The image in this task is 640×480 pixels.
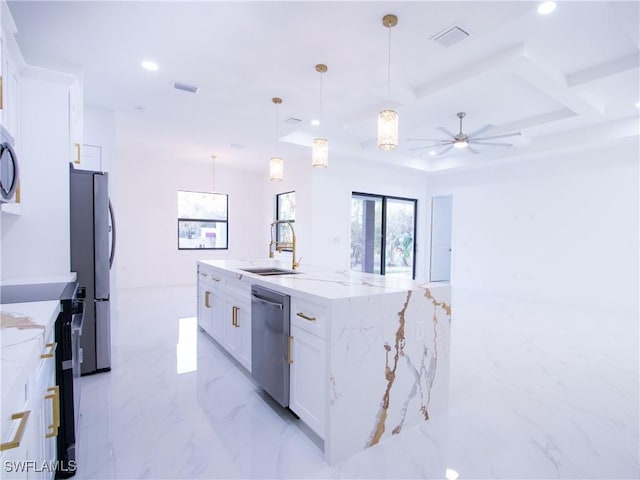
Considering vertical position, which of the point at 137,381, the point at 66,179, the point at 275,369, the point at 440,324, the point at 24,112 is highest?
the point at 24,112

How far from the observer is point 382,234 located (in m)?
7.41

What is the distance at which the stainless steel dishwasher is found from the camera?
2076 mm

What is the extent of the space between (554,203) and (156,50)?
631 centimetres

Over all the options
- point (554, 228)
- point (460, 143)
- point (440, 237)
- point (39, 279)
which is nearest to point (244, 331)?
point (39, 279)

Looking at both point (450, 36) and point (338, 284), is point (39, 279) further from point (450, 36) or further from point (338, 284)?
point (450, 36)

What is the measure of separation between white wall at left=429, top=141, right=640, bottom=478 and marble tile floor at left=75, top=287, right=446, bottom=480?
427 millimetres

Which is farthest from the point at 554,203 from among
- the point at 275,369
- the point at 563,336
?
the point at 275,369

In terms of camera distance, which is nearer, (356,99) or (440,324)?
(440,324)

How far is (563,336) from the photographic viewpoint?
12.9 feet

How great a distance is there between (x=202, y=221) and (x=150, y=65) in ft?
15.5

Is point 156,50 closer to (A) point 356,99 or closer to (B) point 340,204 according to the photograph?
(A) point 356,99

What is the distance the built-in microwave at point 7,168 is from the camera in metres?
1.84

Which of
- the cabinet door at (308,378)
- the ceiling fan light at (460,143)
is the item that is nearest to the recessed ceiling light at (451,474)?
the cabinet door at (308,378)

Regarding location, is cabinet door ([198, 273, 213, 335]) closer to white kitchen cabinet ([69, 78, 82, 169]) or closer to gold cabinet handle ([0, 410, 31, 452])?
white kitchen cabinet ([69, 78, 82, 169])
